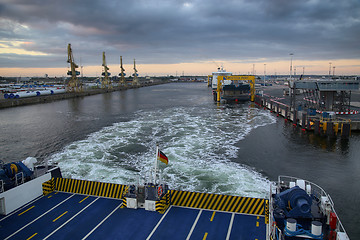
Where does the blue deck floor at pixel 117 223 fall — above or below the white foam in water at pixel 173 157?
above

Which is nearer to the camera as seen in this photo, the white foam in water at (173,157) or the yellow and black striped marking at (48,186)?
the yellow and black striped marking at (48,186)

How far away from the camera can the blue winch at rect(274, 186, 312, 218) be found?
8.95 metres

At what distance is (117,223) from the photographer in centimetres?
1110

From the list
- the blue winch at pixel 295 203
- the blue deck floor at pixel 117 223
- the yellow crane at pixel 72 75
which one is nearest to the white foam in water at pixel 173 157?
the blue deck floor at pixel 117 223

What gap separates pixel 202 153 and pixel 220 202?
42.8 ft

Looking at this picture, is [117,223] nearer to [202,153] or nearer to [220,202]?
[220,202]

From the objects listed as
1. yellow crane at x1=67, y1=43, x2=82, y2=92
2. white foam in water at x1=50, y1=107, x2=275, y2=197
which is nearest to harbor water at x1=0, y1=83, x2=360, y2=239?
white foam in water at x1=50, y1=107, x2=275, y2=197

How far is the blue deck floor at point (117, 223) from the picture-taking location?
33.9 feet

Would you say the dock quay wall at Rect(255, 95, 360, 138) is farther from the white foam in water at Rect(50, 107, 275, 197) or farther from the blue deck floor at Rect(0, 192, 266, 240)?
the blue deck floor at Rect(0, 192, 266, 240)

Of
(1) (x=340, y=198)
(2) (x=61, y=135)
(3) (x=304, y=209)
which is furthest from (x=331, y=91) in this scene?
(2) (x=61, y=135)

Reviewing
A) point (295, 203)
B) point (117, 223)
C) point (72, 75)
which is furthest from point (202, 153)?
point (72, 75)

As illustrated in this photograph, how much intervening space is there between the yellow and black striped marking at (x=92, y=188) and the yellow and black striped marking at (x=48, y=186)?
207 mm

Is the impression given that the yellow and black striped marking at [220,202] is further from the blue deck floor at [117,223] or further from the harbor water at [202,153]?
the harbor water at [202,153]

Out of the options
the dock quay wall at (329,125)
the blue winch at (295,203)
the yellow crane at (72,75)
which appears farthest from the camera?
the yellow crane at (72,75)
